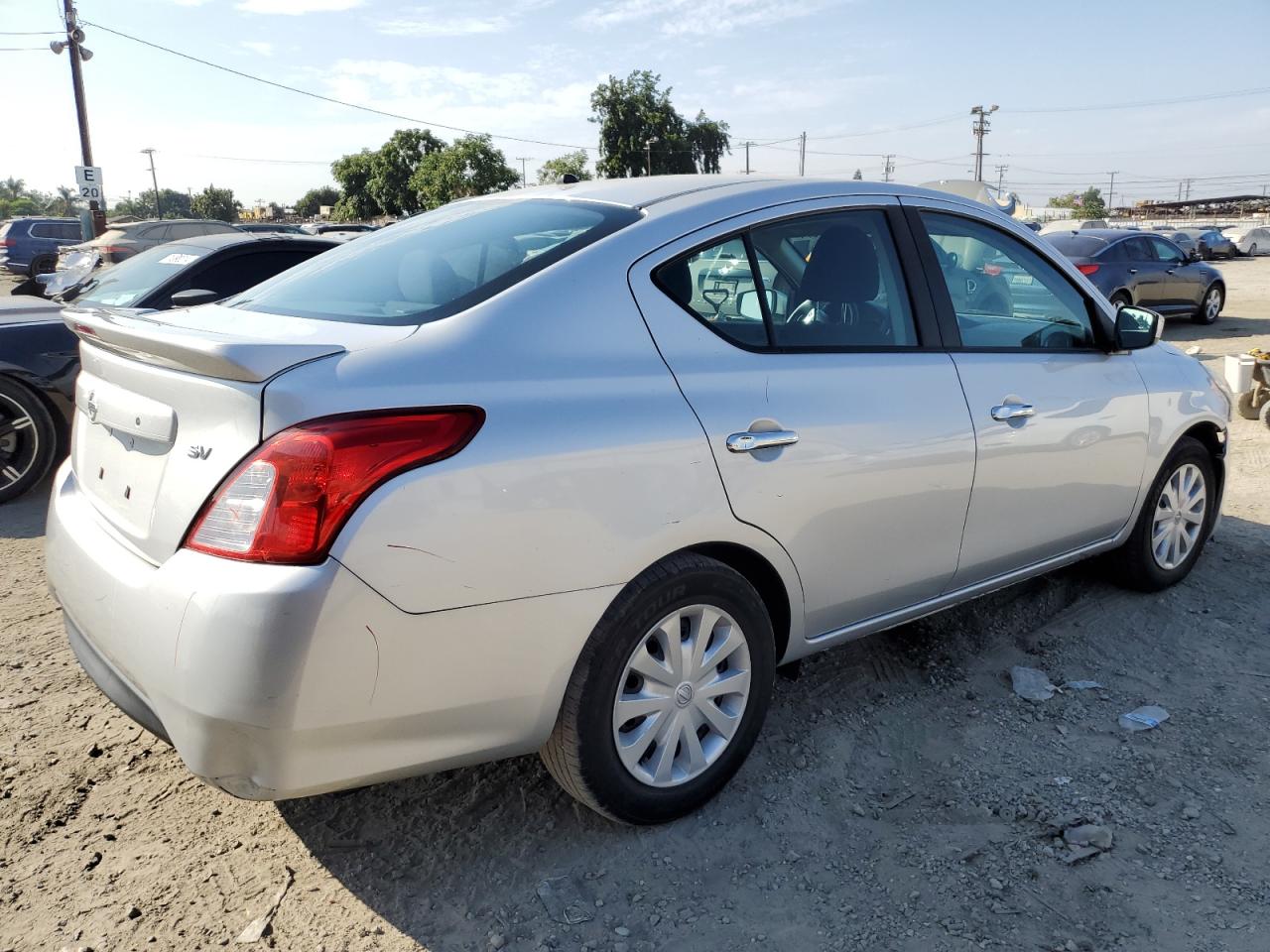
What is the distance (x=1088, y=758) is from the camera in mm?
2988

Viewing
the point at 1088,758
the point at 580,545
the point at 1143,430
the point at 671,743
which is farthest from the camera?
the point at 1143,430

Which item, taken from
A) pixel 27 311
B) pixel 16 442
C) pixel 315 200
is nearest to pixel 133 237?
pixel 27 311

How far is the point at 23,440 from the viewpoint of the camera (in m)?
5.89

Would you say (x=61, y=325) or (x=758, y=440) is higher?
(x=758, y=440)

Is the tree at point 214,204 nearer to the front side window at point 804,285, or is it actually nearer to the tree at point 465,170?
the tree at point 465,170

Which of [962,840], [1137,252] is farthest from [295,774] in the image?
[1137,252]

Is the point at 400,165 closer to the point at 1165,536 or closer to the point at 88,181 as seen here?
the point at 88,181

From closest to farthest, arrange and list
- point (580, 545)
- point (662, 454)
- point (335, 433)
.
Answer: point (335, 433), point (580, 545), point (662, 454)

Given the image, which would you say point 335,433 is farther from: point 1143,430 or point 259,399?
point 1143,430

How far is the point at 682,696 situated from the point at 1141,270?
14.3 m

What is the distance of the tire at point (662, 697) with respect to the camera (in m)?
2.33

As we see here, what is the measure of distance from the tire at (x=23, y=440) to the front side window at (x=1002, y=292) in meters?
5.24

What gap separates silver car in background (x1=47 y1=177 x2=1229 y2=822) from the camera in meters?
1.95

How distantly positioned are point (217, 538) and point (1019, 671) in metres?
2.81
